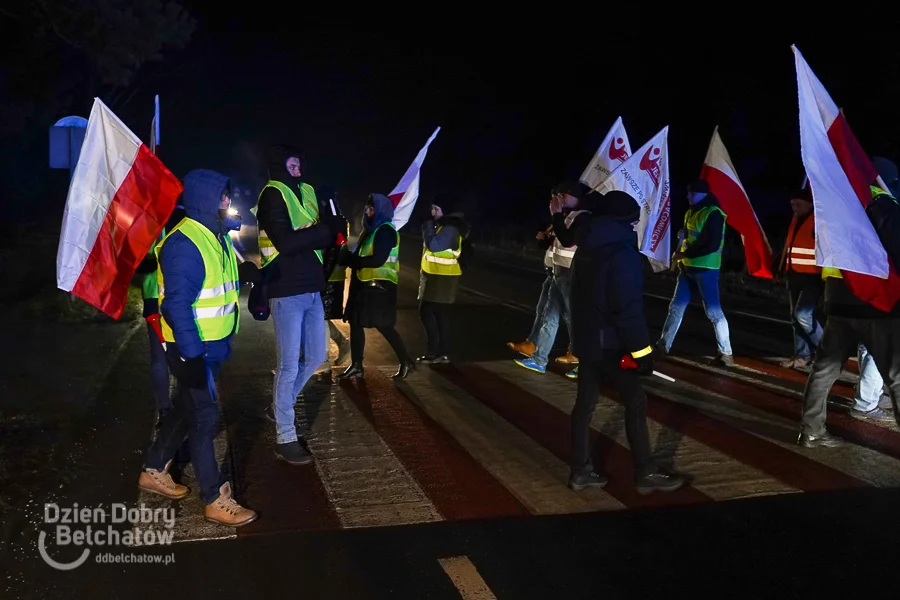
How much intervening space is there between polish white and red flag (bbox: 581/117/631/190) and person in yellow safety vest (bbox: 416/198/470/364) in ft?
4.42

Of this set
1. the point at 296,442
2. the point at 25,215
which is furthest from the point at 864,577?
the point at 25,215

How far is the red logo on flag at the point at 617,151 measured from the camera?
898 cm

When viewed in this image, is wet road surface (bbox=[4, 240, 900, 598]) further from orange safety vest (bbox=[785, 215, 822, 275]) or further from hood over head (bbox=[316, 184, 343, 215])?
hood over head (bbox=[316, 184, 343, 215])

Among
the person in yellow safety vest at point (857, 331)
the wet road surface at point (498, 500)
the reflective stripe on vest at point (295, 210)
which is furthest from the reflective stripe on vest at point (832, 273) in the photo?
the reflective stripe on vest at point (295, 210)

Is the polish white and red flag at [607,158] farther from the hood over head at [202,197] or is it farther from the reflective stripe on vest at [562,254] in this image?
the hood over head at [202,197]

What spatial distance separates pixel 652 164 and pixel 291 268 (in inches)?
171

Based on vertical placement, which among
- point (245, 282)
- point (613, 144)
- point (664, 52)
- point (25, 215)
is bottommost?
point (25, 215)

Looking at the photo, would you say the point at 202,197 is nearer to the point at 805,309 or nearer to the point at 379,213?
the point at 379,213

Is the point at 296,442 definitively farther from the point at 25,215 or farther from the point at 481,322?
the point at 25,215

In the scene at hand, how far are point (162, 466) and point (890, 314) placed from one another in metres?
4.85

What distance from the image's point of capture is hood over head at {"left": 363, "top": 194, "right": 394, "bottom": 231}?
8109 millimetres

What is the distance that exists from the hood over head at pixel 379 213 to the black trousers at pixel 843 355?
12.9ft

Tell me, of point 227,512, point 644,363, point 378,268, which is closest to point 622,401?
point 644,363

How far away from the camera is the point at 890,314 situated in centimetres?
593
